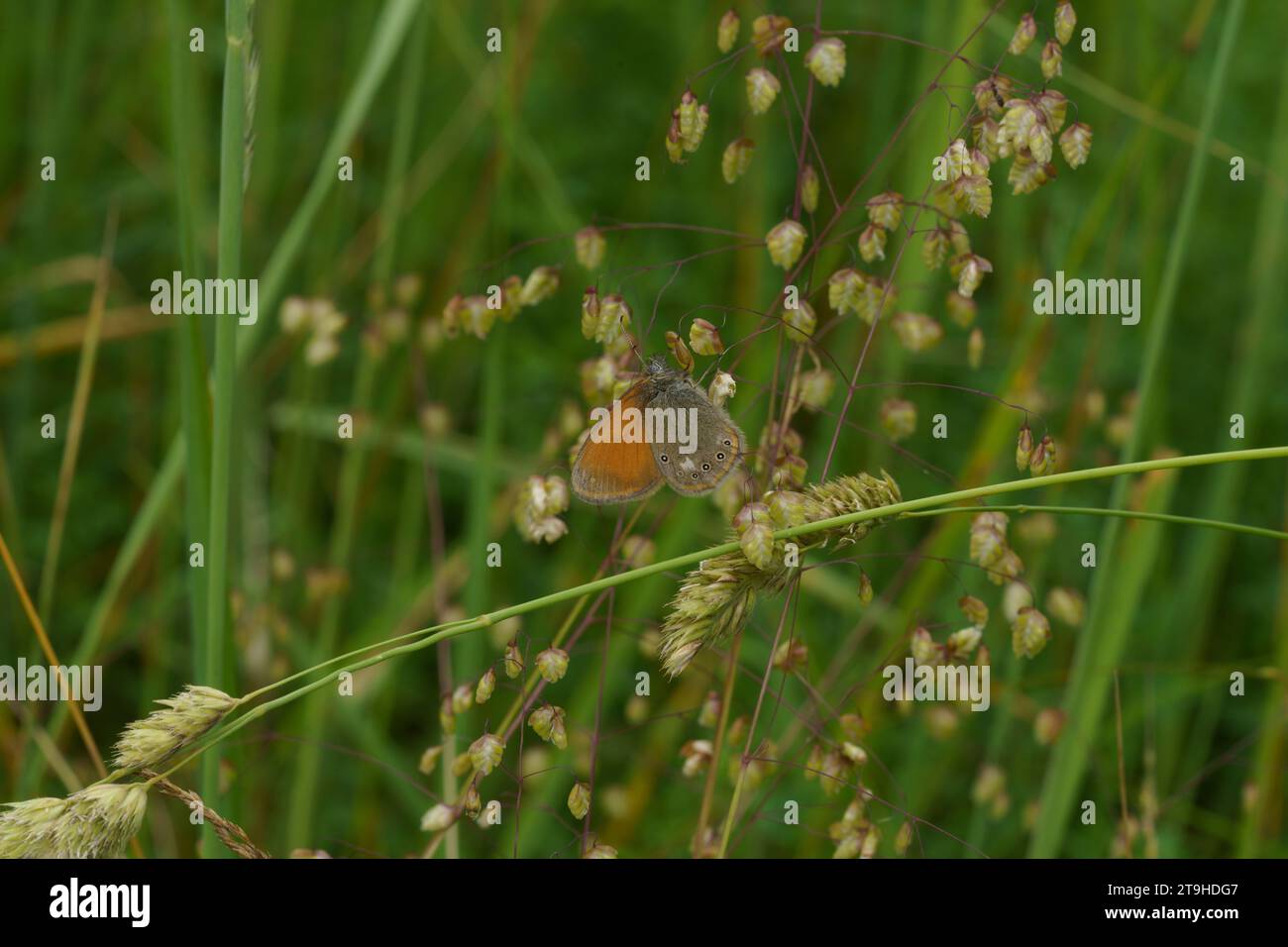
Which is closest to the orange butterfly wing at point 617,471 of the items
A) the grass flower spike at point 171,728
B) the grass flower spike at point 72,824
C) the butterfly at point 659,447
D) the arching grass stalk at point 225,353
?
the butterfly at point 659,447

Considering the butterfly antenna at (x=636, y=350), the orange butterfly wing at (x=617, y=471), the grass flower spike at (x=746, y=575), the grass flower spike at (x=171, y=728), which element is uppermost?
the butterfly antenna at (x=636, y=350)

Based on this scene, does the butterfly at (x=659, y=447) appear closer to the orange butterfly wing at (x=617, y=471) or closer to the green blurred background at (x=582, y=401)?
the orange butterfly wing at (x=617, y=471)

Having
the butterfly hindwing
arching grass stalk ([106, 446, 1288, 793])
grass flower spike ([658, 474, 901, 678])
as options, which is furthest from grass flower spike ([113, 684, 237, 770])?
the butterfly hindwing

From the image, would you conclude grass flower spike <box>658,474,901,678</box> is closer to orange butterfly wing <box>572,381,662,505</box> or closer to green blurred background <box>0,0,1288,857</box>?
orange butterfly wing <box>572,381,662,505</box>

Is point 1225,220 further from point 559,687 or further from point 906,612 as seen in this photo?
point 559,687

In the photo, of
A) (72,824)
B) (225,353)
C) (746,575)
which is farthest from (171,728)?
(746,575)

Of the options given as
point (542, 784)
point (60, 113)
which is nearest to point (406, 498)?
point (542, 784)

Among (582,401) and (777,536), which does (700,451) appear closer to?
(777,536)

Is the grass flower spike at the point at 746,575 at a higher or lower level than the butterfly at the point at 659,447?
lower
